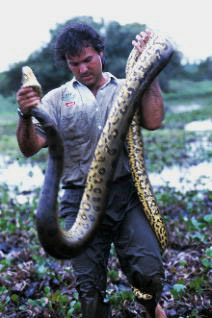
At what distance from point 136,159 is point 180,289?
126 centimetres

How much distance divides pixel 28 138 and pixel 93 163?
50cm

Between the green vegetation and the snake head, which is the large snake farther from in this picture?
the green vegetation

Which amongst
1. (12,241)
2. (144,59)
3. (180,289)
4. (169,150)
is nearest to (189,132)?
(169,150)

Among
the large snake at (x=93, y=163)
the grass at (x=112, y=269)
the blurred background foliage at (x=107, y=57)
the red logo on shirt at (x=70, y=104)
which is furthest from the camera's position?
the blurred background foliage at (x=107, y=57)

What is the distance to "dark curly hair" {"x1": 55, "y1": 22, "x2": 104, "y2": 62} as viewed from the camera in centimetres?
352

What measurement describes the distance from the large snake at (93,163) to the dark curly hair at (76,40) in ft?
1.32

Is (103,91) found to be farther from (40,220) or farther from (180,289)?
(180,289)

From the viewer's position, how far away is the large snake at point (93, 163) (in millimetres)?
2695

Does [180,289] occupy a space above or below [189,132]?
above

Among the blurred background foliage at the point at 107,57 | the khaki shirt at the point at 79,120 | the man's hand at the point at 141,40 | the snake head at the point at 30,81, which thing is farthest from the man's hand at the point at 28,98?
the blurred background foliage at the point at 107,57

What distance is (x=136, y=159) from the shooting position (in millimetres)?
3797

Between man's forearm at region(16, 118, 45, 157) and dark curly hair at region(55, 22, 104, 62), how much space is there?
0.60 metres

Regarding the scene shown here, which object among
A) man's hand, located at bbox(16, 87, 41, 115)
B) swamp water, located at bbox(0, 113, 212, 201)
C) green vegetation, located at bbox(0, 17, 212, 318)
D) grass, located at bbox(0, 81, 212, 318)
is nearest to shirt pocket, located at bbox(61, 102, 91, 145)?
man's hand, located at bbox(16, 87, 41, 115)

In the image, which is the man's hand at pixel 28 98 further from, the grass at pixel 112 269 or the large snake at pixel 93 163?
the grass at pixel 112 269
